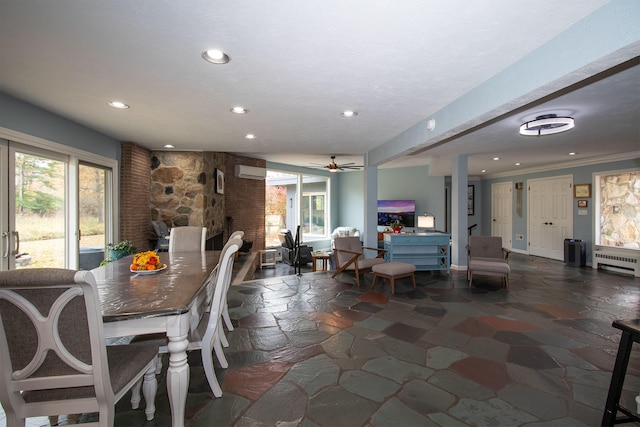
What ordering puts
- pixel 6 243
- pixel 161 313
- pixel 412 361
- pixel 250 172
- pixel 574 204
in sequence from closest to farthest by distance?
pixel 161 313 → pixel 412 361 → pixel 6 243 → pixel 574 204 → pixel 250 172

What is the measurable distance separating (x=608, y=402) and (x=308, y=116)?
10.9 ft

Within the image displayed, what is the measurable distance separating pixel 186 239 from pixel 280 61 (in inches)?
91.6

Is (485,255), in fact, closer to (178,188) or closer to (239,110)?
(239,110)

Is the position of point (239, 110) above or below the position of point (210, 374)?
above

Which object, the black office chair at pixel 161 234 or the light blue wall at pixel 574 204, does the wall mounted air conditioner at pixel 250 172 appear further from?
the light blue wall at pixel 574 204

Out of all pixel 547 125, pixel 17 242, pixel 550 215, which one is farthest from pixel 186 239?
pixel 550 215

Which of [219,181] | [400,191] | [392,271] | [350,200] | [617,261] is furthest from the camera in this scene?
[350,200]

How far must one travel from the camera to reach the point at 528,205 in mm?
8133

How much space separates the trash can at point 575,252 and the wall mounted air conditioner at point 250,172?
7.47 m

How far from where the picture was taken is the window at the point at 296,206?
31.9 feet

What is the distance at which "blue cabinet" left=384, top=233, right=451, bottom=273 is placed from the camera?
549 centimetres

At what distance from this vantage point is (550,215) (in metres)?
7.54

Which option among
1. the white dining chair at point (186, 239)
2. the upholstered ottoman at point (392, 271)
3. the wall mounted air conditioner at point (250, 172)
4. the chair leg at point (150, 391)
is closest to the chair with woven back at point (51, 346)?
the chair leg at point (150, 391)

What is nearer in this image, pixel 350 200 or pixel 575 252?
pixel 575 252
